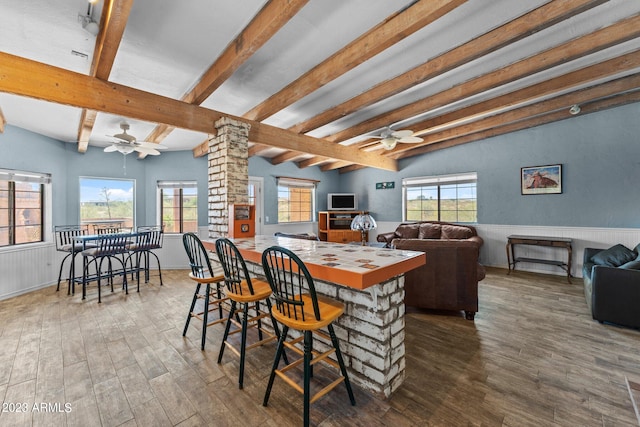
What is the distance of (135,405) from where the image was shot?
174cm

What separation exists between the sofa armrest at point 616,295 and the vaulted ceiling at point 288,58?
238cm

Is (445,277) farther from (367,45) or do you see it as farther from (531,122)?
(531,122)

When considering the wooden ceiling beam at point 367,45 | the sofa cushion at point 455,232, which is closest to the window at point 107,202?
the wooden ceiling beam at point 367,45

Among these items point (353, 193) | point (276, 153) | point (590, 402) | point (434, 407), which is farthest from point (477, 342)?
point (353, 193)

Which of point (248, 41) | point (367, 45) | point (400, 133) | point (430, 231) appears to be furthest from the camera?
point (430, 231)

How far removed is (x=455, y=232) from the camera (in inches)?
227

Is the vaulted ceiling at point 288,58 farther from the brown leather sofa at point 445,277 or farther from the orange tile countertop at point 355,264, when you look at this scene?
the brown leather sofa at point 445,277

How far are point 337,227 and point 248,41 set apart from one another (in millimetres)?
5999

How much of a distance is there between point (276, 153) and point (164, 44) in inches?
160

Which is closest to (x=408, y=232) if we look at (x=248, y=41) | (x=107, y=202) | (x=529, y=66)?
(x=529, y=66)

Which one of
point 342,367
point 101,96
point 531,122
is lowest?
point 342,367

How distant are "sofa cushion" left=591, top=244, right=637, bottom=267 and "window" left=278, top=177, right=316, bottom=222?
602cm

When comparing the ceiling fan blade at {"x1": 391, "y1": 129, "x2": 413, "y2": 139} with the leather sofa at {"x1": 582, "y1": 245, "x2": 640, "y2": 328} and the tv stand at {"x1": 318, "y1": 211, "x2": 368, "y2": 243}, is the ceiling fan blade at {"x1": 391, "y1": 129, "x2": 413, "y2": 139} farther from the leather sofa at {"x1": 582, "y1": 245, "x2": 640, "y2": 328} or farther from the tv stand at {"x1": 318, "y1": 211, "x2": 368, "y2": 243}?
the tv stand at {"x1": 318, "y1": 211, "x2": 368, "y2": 243}

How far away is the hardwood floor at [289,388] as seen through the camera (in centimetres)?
164
